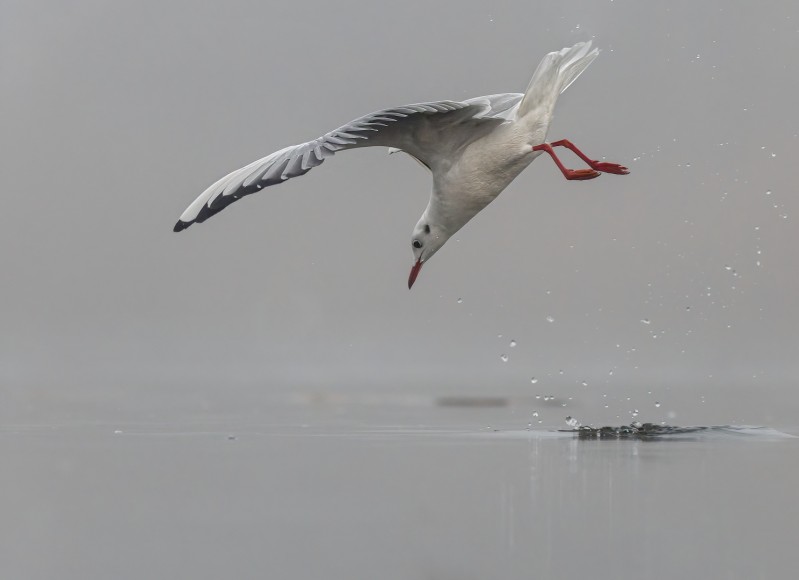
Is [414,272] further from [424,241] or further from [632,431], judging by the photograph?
[632,431]

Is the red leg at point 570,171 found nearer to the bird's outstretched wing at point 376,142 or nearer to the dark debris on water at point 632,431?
the bird's outstretched wing at point 376,142

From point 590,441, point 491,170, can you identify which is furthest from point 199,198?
point 590,441

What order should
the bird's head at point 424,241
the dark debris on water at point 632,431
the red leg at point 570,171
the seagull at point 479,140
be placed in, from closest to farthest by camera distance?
the red leg at point 570,171 → the seagull at point 479,140 → the bird's head at point 424,241 → the dark debris on water at point 632,431

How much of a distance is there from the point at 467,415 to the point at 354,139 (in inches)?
109

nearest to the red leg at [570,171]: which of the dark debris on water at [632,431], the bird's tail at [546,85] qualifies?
the bird's tail at [546,85]

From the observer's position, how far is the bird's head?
23.5 feet

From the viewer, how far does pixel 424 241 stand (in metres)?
7.25

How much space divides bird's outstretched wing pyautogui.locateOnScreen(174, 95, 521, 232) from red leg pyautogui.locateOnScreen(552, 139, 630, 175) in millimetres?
303

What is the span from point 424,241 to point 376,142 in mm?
748

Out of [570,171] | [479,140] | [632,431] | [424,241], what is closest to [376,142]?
[479,140]

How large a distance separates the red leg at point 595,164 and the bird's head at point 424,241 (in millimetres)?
756

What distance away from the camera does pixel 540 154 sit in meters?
6.70

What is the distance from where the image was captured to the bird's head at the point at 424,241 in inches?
282

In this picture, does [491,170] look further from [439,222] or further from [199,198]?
[199,198]
